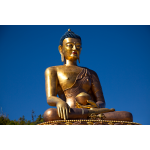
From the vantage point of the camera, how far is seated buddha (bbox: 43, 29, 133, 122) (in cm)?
566

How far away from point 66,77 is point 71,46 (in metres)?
0.94

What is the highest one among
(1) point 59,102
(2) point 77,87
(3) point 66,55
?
(3) point 66,55

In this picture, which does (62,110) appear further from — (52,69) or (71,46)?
(71,46)

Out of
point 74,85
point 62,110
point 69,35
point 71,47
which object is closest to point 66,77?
point 74,85

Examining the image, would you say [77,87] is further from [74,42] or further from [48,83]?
[74,42]

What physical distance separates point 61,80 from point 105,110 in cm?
157

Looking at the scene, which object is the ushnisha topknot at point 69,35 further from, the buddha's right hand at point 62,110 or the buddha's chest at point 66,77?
the buddha's right hand at point 62,110

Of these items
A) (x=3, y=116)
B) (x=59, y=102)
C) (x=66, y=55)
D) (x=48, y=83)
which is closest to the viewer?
(x=59, y=102)

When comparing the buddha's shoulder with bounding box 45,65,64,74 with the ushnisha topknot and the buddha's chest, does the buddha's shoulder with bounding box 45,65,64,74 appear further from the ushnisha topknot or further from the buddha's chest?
the ushnisha topknot

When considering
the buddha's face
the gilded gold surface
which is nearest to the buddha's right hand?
the gilded gold surface

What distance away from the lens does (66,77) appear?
21.7ft

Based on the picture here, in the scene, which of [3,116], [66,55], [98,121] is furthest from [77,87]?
[3,116]

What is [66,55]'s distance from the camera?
698 cm

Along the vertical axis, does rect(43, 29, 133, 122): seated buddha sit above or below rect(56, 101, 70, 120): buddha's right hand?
above
